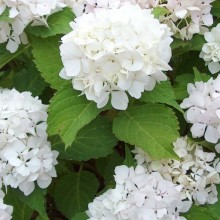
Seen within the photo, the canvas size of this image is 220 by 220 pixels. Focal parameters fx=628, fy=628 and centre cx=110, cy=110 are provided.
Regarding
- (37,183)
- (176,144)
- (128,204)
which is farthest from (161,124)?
(37,183)

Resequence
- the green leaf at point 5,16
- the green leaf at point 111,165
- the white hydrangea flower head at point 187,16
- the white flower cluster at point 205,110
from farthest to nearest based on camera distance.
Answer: the green leaf at point 111,165 < the white hydrangea flower head at point 187,16 < the green leaf at point 5,16 < the white flower cluster at point 205,110

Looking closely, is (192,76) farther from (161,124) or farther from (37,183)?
(37,183)

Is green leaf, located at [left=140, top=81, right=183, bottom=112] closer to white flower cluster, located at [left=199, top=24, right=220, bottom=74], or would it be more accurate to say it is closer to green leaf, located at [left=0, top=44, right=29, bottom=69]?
white flower cluster, located at [left=199, top=24, right=220, bottom=74]

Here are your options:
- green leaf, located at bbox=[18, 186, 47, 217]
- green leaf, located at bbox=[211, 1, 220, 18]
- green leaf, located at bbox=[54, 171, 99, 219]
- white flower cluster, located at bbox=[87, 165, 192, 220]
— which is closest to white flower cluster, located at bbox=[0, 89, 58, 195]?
green leaf, located at bbox=[18, 186, 47, 217]

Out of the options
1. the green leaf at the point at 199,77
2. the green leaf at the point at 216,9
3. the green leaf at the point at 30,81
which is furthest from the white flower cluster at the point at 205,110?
the green leaf at the point at 30,81

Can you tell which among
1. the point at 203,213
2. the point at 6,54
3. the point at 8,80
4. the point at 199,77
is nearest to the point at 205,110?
the point at 199,77

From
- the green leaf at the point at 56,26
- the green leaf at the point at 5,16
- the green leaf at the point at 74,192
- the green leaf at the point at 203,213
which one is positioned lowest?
the green leaf at the point at 74,192

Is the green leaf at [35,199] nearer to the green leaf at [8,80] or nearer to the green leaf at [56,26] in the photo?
the green leaf at [56,26]
